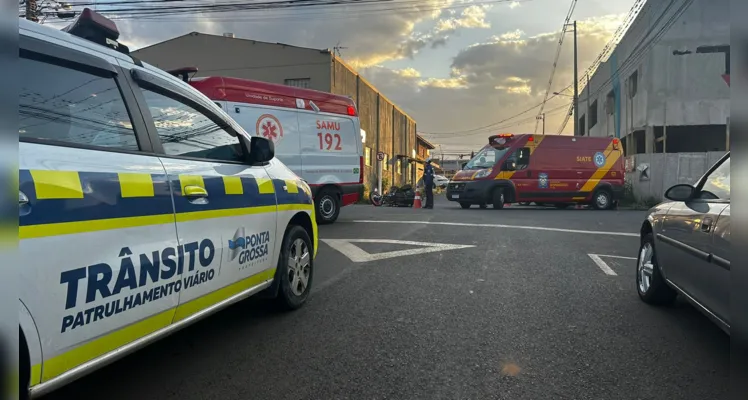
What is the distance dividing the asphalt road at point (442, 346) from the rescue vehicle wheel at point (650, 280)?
0.13 m

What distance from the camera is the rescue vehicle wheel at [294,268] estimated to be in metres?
4.20

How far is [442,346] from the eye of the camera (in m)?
3.60

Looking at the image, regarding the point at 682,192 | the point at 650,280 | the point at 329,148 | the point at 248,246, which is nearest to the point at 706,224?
the point at 682,192

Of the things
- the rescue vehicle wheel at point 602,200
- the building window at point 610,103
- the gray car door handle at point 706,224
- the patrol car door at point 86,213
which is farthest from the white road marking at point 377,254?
the building window at point 610,103

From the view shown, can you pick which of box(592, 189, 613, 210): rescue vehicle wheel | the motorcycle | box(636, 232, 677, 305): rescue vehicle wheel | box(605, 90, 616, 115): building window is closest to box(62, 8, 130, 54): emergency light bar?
box(636, 232, 677, 305): rescue vehicle wheel

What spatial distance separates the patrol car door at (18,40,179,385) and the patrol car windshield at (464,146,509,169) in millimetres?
14429

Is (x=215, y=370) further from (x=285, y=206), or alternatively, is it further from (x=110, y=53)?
(x=110, y=53)

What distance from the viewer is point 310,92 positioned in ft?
34.3

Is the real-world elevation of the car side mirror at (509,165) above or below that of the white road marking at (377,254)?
above

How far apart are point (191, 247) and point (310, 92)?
7985 millimetres

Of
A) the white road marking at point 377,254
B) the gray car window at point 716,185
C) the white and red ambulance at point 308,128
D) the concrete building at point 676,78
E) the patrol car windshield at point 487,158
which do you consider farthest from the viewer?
the concrete building at point 676,78

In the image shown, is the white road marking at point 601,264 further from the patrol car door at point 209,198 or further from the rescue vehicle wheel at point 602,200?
the rescue vehicle wheel at point 602,200

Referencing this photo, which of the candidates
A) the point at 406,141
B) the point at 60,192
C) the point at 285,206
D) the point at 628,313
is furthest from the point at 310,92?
the point at 406,141

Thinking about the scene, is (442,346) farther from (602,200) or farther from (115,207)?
(602,200)
